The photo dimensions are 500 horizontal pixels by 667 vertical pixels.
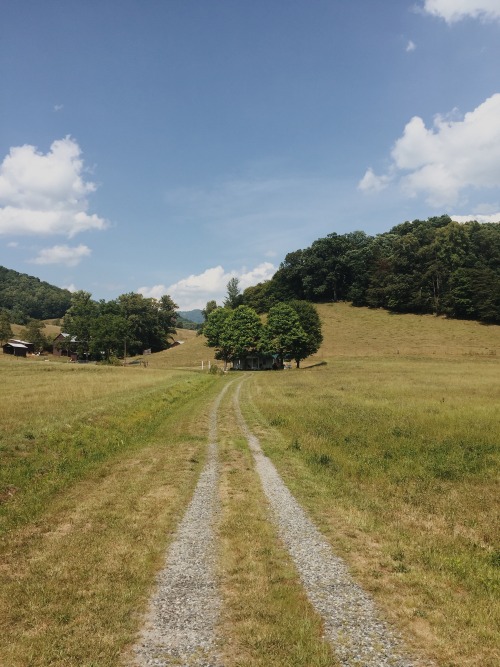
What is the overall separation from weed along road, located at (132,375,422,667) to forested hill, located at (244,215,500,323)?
4630 inches

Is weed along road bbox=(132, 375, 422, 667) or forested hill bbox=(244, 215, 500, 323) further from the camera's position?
forested hill bbox=(244, 215, 500, 323)

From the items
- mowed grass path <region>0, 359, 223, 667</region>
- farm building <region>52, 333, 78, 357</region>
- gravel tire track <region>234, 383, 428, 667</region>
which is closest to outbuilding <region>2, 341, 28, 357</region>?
farm building <region>52, 333, 78, 357</region>

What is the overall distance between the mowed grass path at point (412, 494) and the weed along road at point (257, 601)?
56 cm

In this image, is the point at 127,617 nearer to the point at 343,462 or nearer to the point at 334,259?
the point at 343,462

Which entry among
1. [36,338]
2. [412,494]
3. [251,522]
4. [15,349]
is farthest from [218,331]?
[251,522]

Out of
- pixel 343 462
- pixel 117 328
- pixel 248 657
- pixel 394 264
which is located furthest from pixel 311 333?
pixel 248 657

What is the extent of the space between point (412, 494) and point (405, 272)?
131 m

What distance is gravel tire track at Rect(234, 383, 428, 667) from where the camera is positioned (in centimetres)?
553

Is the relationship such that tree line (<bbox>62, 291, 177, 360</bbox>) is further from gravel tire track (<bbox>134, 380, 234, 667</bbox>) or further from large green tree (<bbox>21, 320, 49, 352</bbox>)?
gravel tire track (<bbox>134, 380, 234, 667</bbox>)

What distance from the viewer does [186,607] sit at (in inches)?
261

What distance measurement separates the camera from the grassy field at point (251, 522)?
236 inches

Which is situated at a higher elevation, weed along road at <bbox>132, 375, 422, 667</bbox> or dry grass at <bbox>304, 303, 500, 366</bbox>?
dry grass at <bbox>304, 303, 500, 366</bbox>

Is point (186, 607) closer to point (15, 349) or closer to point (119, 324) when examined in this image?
point (119, 324)

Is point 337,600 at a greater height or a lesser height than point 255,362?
greater
